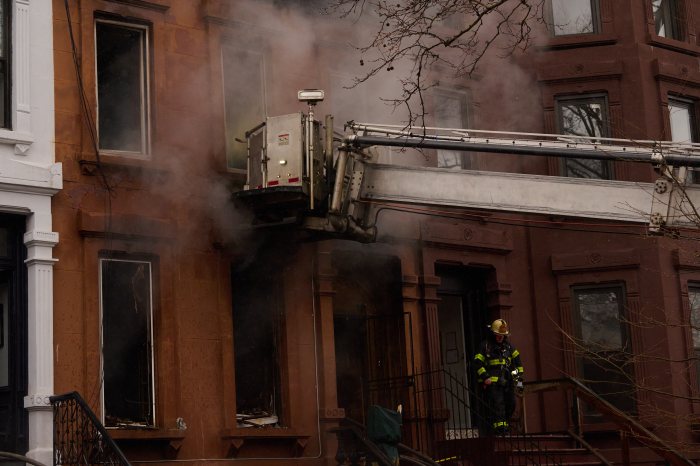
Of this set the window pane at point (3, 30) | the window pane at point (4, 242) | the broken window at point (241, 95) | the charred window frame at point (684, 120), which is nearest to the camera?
the window pane at point (4, 242)

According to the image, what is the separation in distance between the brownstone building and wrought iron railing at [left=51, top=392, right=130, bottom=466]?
1.64 feet

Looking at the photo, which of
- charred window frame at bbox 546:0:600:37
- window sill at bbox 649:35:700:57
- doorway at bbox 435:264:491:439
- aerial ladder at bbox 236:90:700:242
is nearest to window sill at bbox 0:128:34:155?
aerial ladder at bbox 236:90:700:242

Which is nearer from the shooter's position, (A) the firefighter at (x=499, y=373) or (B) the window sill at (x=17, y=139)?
(B) the window sill at (x=17, y=139)

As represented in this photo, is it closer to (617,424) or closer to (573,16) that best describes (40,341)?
(617,424)

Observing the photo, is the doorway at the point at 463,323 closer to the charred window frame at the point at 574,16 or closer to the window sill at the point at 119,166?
the charred window frame at the point at 574,16

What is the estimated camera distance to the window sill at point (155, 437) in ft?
44.9

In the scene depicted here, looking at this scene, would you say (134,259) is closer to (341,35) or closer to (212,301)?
(212,301)

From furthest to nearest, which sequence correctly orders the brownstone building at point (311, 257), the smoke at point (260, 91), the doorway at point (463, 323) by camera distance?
1. the doorway at point (463, 323)
2. the smoke at point (260, 91)
3. the brownstone building at point (311, 257)

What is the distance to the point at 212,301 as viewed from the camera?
1504cm

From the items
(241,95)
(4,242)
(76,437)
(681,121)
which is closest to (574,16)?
(681,121)

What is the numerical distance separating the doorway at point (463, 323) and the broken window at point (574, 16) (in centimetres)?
403

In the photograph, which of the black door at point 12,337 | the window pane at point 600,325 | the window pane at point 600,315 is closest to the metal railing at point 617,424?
the window pane at point 600,325

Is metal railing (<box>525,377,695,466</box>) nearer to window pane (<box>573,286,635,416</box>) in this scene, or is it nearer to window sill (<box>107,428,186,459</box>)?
window pane (<box>573,286,635,416</box>)

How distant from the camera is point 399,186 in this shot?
47.5 feet
